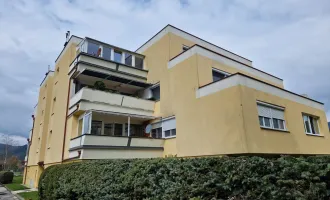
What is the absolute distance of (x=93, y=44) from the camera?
1719cm

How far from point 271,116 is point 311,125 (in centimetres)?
648

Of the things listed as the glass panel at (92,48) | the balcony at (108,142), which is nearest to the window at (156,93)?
the balcony at (108,142)

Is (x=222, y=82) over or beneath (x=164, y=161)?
over

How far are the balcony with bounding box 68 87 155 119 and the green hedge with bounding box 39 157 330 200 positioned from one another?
27.5 ft

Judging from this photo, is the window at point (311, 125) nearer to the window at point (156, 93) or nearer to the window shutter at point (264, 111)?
the window shutter at point (264, 111)

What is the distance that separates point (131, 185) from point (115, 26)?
39.3ft

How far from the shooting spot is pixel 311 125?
16297 mm

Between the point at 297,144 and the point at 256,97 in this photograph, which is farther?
the point at 297,144

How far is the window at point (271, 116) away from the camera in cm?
1190

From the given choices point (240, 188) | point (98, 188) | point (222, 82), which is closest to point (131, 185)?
point (98, 188)

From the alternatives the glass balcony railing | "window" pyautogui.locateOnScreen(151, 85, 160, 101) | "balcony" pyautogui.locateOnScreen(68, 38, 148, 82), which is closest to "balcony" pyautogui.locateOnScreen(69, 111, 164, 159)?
"window" pyautogui.locateOnScreen(151, 85, 160, 101)

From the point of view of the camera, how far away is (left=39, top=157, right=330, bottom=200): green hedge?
404 centimetres

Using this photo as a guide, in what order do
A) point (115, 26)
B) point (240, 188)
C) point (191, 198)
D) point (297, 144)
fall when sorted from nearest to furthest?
point (240, 188) → point (191, 198) → point (297, 144) → point (115, 26)

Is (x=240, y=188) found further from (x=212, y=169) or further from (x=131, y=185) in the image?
(x=131, y=185)
